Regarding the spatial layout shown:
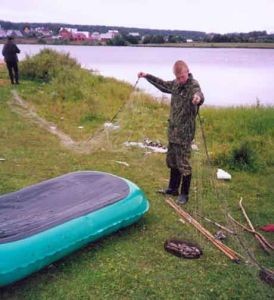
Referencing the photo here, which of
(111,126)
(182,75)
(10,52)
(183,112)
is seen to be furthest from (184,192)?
(10,52)

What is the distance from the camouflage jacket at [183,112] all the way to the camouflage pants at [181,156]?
0.25ft

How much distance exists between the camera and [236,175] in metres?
7.81

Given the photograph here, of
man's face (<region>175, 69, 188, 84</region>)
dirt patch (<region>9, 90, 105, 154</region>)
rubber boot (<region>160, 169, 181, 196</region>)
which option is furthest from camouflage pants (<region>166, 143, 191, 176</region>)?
dirt patch (<region>9, 90, 105, 154</region>)

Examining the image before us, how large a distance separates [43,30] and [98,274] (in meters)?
39.3

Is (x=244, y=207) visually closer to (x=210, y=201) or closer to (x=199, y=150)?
(x=210, y=201)

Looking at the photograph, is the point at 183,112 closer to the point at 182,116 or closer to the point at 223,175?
the point at 182,116

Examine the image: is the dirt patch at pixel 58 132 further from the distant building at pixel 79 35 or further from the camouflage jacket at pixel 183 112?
the distant building at pixel 79 35

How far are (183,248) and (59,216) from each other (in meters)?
1.40

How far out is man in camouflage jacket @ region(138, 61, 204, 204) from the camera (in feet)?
19.1

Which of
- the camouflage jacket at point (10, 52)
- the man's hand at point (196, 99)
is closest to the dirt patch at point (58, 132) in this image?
the camouflage jacket at point (10, 52)

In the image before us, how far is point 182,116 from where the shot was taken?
595 cm

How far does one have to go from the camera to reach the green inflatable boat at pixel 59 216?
13.6 feet

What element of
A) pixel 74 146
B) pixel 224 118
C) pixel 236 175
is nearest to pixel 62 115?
pixel 74 146

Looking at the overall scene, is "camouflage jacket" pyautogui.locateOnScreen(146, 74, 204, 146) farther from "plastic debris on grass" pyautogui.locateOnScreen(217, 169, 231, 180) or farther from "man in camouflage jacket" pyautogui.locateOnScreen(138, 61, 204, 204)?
"plastic debris on grass" pyautogui.locateOnScreen(217, 169, 231, 180)
